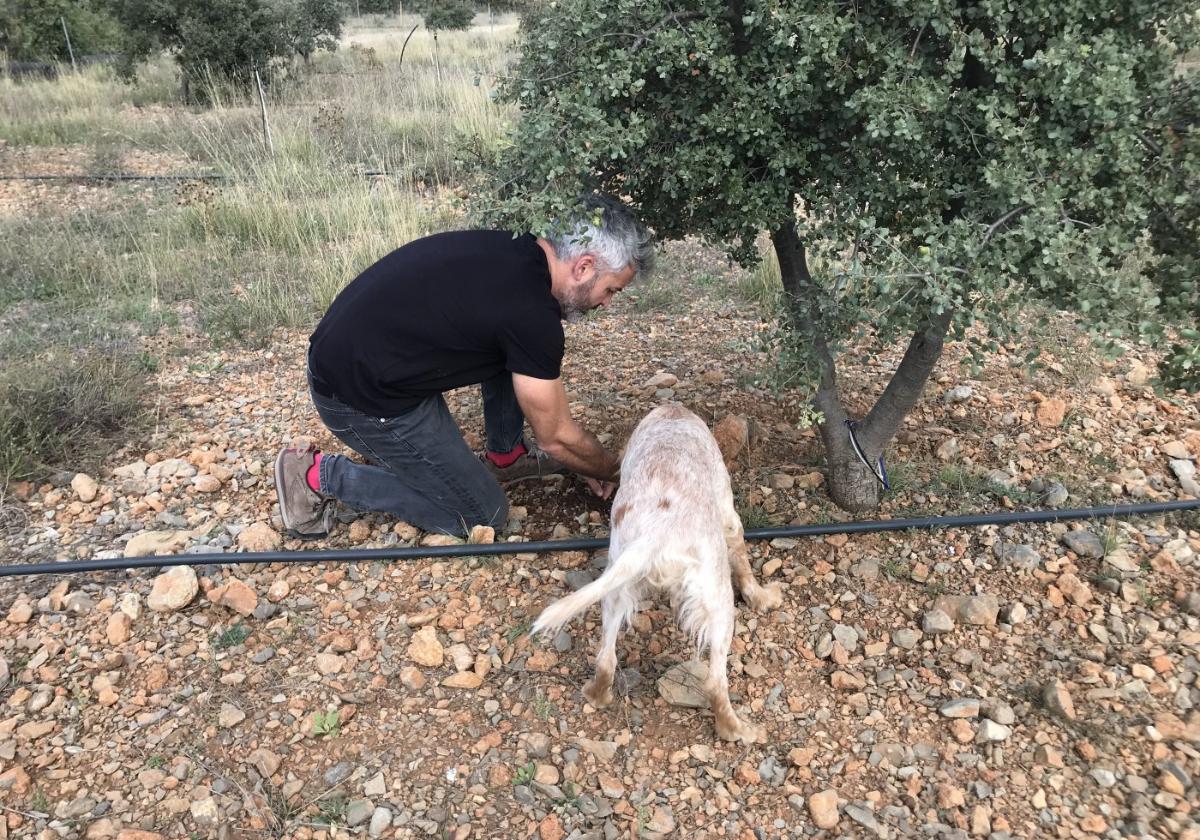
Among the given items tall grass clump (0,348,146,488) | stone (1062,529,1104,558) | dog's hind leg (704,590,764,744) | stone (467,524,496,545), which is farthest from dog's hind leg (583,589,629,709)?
tall grass clump (0,348,146,488)

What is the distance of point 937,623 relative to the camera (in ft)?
9.56

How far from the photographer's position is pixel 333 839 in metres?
2.38

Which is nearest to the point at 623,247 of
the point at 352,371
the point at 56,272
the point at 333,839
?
the point at 352,371

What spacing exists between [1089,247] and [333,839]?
2.68 m

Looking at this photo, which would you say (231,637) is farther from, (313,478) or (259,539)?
(313,478)

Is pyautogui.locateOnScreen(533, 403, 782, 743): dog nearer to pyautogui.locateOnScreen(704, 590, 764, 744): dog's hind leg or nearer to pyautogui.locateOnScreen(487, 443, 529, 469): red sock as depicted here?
pyautogui.locateOnScreen(704, 590, 764, 744): dog's hind leg

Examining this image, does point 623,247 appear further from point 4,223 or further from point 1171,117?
point 4,223

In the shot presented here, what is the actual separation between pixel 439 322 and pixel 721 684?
5.58 ft

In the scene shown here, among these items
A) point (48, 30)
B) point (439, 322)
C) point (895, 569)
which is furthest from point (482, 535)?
point (48, 30)

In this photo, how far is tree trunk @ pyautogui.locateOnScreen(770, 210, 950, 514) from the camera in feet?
9.71

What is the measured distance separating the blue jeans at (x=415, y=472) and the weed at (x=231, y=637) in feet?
2.52

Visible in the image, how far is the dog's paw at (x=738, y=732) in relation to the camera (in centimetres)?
261

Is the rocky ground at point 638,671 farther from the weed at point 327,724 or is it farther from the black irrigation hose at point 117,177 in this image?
the black irrigation hose at point 117,177

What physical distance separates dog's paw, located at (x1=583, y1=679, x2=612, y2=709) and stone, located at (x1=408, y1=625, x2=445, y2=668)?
1.86ft
